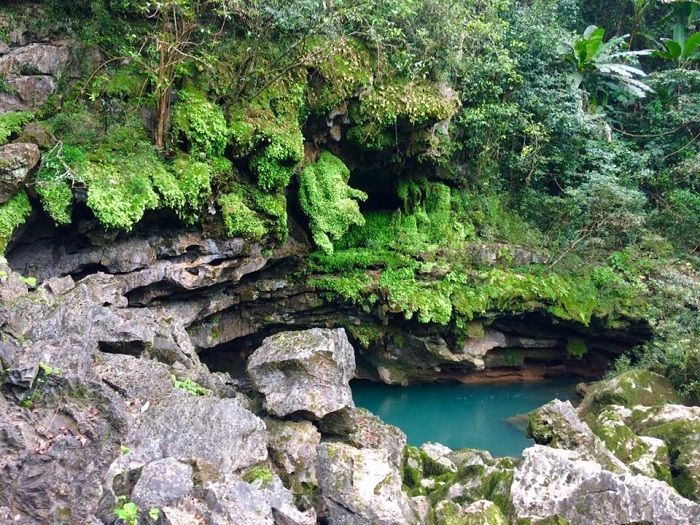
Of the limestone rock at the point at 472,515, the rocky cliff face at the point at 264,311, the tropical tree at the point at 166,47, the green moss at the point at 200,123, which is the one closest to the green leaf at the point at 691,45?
the rocky cliff face at the point at 264,311

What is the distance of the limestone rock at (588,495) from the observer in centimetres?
477

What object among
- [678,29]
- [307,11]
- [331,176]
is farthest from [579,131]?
[307,11]

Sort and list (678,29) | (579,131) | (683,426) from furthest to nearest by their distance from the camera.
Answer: (678,29) < (579,131) < (683,426)

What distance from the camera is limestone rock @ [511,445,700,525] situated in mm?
4769

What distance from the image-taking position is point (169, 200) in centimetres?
852

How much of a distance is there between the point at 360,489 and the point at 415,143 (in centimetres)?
935

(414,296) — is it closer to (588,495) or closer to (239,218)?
(239,218)

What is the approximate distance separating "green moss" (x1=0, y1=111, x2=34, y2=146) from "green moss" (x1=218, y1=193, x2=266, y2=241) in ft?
10.6

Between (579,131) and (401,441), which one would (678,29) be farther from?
(401,441)

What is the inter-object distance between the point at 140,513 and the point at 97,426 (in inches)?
25.4

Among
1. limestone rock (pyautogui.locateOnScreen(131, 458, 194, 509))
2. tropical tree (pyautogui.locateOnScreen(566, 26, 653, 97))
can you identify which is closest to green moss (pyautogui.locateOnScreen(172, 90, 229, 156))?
limestone rock (pyautogui.locateOnScreen(131, 458, 194, 509))

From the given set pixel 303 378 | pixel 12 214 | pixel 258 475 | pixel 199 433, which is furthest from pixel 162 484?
pixel 12 214

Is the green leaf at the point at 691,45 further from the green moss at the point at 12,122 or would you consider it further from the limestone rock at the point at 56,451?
the limestone rock at the point at 56,451

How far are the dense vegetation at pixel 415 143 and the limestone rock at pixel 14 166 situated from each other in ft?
0.75
